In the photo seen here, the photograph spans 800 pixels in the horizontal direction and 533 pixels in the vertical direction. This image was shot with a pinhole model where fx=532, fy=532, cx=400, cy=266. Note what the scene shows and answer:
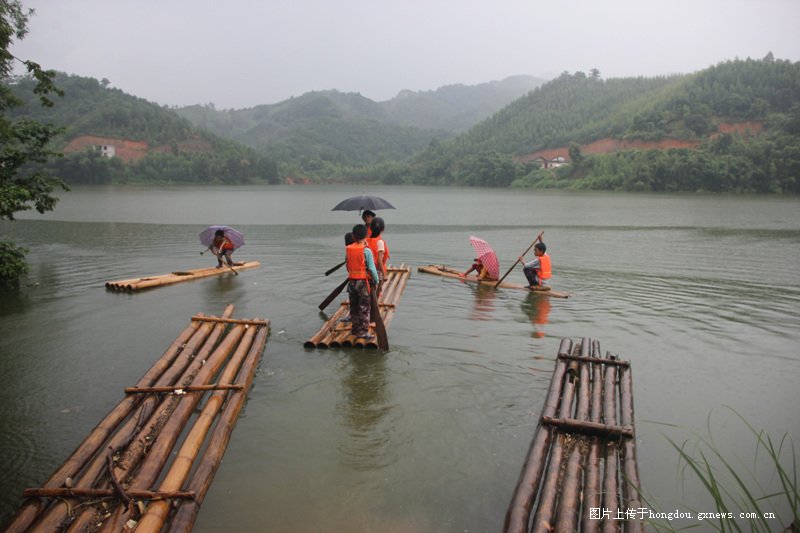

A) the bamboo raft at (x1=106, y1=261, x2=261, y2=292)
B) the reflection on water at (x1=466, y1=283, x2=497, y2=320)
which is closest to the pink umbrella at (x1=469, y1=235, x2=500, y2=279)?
the reflection on water at (x1=466, y1=283, x2=497, y2=320)

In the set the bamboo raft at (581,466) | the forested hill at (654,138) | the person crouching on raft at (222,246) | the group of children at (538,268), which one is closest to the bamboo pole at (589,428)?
the bamboo raft at (581,466)

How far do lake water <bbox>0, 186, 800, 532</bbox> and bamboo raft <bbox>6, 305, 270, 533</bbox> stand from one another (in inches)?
12.1

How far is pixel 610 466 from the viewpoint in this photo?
4.59 meters

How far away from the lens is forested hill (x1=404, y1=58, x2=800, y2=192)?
66.3 m

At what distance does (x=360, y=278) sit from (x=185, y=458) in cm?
415

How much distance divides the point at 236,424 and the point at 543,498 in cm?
346

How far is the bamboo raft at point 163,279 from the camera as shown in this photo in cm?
1241

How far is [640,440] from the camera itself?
5.79 metres

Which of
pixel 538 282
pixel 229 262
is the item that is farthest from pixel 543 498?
pixel 229 262

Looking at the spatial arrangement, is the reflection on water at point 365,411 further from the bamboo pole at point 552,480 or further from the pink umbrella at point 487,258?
the pink umbrella at point 487,258

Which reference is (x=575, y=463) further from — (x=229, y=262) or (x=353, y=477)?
(x=229, y=262)

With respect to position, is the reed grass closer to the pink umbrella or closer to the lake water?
the lake water

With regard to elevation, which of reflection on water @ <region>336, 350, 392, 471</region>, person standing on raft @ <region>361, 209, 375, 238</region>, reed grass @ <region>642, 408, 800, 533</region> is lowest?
reed grass @ <region>642, 408, 800, 533</region>

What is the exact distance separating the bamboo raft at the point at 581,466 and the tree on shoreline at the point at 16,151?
11.5m
